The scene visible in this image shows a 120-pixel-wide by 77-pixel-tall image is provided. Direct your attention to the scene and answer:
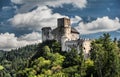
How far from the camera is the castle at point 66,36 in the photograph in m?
109

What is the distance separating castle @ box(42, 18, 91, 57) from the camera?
10931cm

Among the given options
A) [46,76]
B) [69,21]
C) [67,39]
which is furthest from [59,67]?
[69,21]

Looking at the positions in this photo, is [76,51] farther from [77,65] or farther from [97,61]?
[97,61]

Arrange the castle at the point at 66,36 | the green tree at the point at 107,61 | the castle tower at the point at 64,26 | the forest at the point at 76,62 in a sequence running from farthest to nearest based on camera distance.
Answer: the castle tower at the point at 64,26
the castle at the point at 66,36
the forest at the point at 76,62
the green tree at the point at 107,61

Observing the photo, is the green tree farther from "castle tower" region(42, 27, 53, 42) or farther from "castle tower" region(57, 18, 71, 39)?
"castle tower" region(42, 27, 53, 42)

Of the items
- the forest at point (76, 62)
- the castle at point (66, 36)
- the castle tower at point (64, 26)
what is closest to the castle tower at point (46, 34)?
the castle at point (66, 36)

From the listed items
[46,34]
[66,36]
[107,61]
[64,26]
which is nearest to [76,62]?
[107,61]

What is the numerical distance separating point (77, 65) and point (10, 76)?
88.7m

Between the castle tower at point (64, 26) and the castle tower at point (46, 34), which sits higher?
the castle tower at point (64, 26)

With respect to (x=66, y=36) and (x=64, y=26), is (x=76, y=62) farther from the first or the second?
(x=64, y=26)

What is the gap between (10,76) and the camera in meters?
183

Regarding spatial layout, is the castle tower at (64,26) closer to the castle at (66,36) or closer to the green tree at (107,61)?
the castle at (66,36)

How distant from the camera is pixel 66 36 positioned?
118375 mm

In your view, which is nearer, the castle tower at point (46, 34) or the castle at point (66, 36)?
the castle at point (66, 36)
